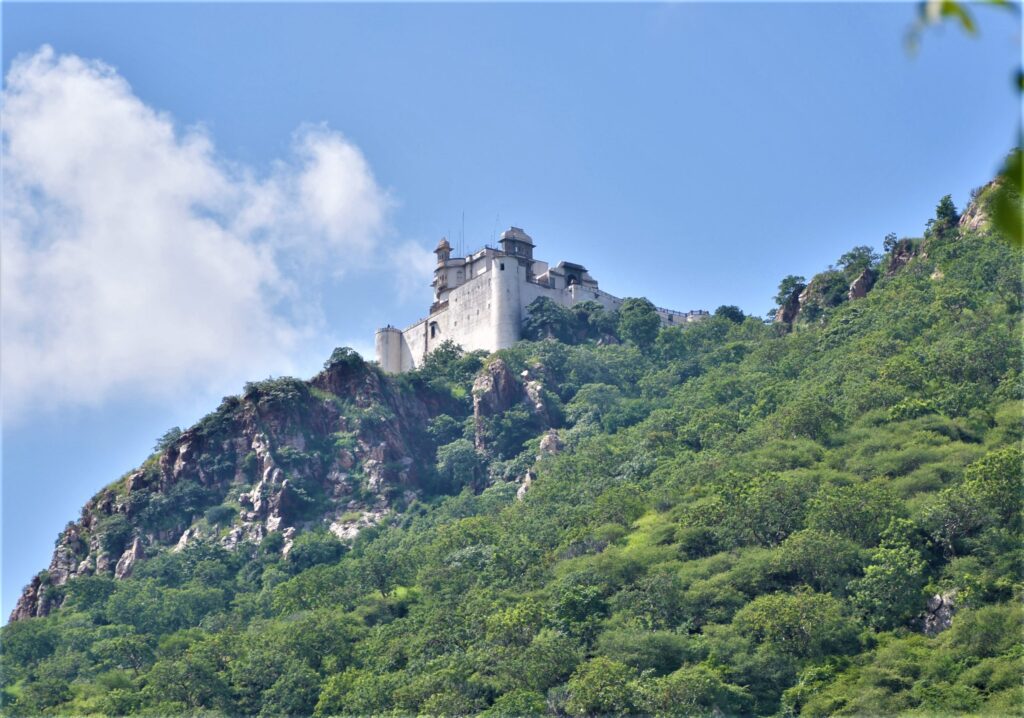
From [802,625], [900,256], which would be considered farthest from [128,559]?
[900,256]

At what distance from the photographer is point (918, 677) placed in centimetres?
3588

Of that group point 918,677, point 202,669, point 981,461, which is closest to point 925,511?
point 981,461

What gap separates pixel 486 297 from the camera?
77.3 meters

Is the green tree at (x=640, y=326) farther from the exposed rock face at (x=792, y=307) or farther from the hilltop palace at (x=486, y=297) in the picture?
the exposed rock face at (x=792, y=307)

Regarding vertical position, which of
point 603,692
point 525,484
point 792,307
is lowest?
point 603,692

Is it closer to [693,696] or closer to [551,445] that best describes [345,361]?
[551,445]

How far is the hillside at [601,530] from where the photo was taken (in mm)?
39250

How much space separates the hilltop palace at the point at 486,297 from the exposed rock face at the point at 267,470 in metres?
6.04

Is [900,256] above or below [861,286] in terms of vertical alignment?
above

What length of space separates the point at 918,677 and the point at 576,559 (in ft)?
52.1

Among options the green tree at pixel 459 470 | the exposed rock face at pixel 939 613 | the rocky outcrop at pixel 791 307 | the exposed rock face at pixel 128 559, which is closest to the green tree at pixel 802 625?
the exposed rock face at pixel 939 613

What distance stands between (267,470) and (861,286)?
108ft

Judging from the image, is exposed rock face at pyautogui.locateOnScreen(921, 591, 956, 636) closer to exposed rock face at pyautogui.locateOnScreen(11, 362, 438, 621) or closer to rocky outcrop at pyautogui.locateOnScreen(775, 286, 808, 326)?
exposed rock face at pyautogui.locateOnScreen(11, 362, 438, 621)

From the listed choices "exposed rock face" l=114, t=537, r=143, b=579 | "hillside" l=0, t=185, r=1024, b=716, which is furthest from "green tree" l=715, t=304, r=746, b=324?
"exposed rock face" l=114, t=537, r=143, b=579
